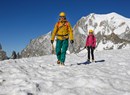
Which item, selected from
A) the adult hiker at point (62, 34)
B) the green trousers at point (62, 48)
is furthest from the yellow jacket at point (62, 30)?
the green trousers at point (62, 48)

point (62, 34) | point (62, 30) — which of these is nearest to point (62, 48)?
point (62, 34)

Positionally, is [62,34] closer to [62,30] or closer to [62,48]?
[62,30]

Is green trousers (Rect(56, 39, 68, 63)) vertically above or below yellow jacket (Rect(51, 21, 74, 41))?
below

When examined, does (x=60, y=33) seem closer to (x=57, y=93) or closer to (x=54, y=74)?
(x=54, y=74)

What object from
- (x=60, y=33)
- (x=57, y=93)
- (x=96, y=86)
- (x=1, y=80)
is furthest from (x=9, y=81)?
(x=60, y=33)

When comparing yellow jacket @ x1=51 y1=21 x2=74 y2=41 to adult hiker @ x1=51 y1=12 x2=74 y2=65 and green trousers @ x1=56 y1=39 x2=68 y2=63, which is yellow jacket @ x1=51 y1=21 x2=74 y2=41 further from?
green trousers @ x1=56 y1=39 x2=68 y2=63

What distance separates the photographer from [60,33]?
1656cm

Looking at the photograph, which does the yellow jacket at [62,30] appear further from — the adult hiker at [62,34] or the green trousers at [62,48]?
the green trousers at [62,48]

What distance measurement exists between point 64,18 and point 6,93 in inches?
328

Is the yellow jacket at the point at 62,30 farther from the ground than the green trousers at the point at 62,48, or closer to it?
farther from the ground

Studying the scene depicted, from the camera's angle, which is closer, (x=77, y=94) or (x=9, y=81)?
(x=77, y=94)

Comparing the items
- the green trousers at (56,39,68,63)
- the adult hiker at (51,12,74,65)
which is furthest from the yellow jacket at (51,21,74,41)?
the green trousers at (56,39,68,63)

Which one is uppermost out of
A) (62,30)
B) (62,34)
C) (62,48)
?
(62,30)

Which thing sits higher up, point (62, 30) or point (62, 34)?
point (62, 30)
